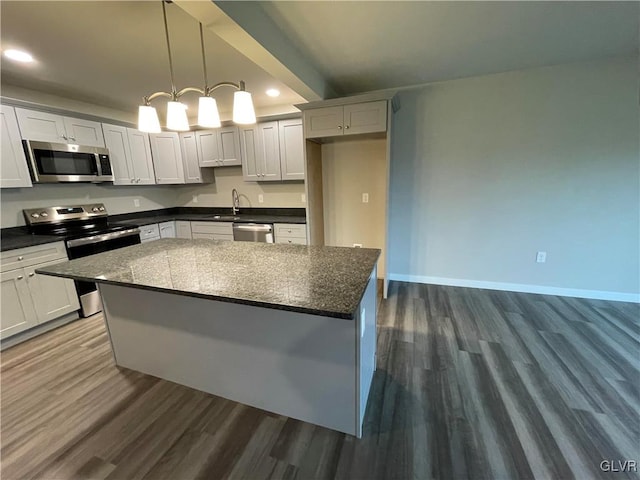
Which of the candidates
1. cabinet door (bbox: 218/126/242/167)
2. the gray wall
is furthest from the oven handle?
the gray wall

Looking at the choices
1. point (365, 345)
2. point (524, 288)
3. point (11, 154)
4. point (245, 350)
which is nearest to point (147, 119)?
point (245, 350)

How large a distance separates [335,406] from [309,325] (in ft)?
1.61

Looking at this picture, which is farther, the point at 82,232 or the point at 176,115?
the point at 82,232

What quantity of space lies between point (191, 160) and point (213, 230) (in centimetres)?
119

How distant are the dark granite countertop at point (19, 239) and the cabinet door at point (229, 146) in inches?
85.0

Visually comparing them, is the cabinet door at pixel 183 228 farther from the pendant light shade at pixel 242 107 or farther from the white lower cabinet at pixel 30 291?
the pendant light shade at pixel 242 107

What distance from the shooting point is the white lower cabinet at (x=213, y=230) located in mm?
3959

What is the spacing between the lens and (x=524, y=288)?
126 inches

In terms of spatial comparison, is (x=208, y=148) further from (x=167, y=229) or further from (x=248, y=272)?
(x=248, y=272)

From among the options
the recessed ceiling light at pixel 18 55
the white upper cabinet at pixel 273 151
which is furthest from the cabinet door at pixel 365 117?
the recessed ceiling light at pixel 18 55

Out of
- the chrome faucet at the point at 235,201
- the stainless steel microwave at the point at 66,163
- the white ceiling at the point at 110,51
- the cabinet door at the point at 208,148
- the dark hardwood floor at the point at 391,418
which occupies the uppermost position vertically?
the white ceiling at the point at 110,51

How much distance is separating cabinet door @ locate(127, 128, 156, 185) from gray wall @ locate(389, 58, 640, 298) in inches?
139

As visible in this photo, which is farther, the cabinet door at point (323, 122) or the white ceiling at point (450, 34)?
the cabinet door at point (323, 122)

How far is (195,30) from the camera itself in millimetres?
1920
